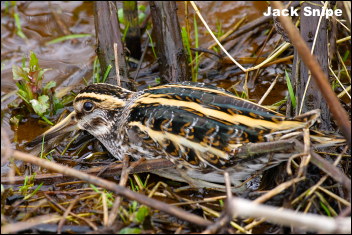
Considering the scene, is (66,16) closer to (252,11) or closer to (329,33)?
(252,11)

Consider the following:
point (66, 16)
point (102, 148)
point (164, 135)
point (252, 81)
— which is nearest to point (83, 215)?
point (164, 135)

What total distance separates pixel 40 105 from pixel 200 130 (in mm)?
1801

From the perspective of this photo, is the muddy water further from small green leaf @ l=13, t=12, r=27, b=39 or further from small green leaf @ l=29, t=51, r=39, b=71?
small green leaf @ l=29, t=51, r=39, b=71

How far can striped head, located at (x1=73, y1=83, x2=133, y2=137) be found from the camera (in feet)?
14.5

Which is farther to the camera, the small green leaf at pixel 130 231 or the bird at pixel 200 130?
the bird at pixel 200 130

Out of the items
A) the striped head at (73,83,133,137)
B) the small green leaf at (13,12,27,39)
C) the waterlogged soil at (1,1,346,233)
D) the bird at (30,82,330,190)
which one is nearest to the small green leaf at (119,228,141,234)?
the bird at (30,82,330,190)

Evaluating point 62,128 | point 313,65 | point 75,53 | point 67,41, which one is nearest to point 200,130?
point 313,65

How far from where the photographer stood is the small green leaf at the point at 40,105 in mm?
4930

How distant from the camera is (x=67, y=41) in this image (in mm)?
6180

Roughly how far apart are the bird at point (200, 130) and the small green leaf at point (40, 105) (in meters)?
0.91

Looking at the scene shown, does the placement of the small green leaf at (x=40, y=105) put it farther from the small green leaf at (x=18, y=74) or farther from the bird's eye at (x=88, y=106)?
the bird's eye at (x=88, y=106)

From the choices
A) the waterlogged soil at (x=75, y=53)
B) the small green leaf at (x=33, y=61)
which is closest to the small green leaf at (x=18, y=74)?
the small green leaf at (x=33, y=61)

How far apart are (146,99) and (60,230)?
3.72 feet

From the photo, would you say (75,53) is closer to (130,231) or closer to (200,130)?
(200,130)
